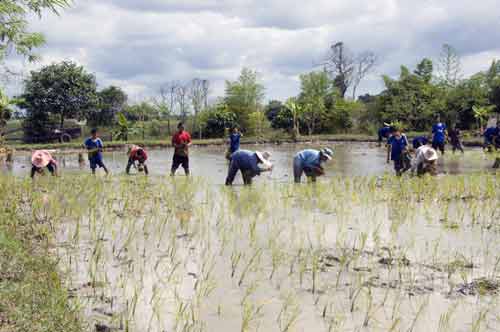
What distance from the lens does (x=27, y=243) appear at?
4848mm

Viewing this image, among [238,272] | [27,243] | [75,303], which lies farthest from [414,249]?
[27,243]

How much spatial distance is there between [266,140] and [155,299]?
24.8 metres

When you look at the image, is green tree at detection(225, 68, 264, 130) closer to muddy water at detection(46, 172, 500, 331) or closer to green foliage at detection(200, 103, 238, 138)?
green foliage at detection(200, 103, 238, 138)

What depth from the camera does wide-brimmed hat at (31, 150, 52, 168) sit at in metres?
9.53

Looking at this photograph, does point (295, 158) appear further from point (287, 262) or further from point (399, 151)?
point (287, 262)

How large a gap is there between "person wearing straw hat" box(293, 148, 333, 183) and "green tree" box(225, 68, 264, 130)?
75.8ft

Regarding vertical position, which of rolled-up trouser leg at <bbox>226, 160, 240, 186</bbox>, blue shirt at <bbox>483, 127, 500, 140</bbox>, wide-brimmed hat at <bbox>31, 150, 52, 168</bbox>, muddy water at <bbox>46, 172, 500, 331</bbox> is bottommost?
muddy water at <bbox>46, 172, 500, 331</bbox>

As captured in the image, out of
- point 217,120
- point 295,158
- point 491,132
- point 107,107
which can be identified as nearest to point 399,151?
point 295,158

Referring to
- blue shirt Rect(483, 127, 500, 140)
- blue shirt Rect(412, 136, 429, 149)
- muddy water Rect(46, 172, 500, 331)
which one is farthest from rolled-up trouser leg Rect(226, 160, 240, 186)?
blue shirt Rect(483, 127, 500, 140)

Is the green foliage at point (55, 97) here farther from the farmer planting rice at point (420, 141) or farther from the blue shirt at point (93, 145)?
the farmer planting rice at point (420, 141)

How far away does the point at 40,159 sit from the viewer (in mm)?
9617

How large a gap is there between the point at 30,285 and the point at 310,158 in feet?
19.3

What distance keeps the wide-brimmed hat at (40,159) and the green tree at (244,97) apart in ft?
73.4

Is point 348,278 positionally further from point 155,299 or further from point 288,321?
point 155,299
